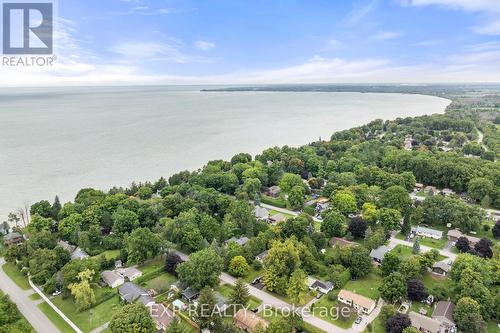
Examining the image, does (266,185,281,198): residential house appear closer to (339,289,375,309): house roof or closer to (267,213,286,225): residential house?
(267,213,286,225): residential house

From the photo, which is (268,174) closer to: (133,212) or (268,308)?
(133,212)

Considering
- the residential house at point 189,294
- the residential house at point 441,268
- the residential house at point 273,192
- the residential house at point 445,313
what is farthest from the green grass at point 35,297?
the residential house at point 441,268

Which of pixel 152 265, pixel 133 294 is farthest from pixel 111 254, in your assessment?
pixel 133 294

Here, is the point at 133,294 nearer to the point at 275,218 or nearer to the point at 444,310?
the point at 275,218

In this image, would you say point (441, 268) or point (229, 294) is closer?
point (229, 294)

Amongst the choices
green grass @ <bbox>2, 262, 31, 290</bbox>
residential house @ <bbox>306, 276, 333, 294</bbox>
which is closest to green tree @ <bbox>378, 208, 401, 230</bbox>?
residential house @ <bbox>306, 276, 333, 294</bbox>

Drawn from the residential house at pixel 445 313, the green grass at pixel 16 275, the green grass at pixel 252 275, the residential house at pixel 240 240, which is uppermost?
the residential house at pixel 240 240

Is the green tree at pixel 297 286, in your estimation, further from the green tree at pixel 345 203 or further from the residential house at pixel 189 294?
the green tree at pixel 345 203
